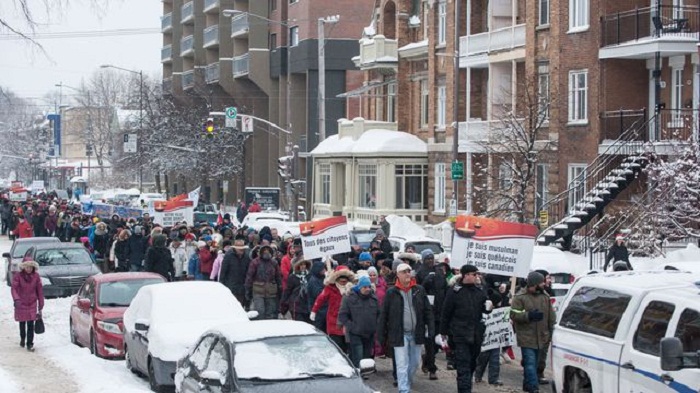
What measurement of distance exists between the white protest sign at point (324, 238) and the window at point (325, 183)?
120ft

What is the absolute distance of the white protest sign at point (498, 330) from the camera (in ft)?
56.3

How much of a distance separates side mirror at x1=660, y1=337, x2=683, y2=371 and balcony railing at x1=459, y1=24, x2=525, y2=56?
32679 mm

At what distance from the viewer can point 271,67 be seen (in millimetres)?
76125

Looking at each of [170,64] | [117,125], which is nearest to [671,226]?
[170,64]

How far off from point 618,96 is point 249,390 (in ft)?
90.2

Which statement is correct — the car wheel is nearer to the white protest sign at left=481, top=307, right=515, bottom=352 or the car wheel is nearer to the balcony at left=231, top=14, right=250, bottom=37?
the white protest sign at left=481, top=307, right=515, bottom=352

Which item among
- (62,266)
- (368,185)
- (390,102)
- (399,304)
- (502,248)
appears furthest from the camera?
(390,102)

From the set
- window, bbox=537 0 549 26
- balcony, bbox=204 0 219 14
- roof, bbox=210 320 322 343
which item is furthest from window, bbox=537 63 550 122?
balcony, bbox=204 0 219 14

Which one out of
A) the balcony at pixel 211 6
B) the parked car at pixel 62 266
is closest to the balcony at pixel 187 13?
the balcony at pixel 211 6

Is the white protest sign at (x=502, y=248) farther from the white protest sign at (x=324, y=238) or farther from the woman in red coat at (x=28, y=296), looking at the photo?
the woman in red coat at (x=28, y=296)

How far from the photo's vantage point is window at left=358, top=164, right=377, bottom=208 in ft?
175

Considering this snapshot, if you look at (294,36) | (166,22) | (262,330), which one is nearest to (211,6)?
(294,36)

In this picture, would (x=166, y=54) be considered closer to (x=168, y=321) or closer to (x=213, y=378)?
(x=168, y=321)

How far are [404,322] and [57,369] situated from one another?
609 cm
